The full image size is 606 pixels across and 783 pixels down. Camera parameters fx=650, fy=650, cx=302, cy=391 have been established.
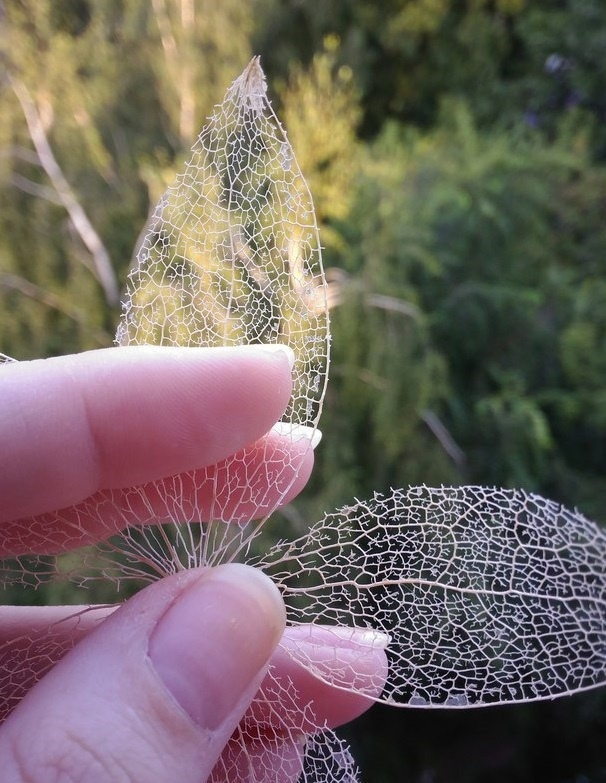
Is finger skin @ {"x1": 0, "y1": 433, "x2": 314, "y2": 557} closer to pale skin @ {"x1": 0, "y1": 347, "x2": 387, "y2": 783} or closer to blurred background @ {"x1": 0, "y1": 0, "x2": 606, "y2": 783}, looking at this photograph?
pale skin @ {"x1": 0, "y1": 347, "x2": 387, "y2": 783}

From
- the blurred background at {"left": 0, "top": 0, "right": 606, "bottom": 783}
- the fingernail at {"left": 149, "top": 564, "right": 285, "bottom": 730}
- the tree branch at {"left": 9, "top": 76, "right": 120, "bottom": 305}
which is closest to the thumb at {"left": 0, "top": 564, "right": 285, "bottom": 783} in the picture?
the fingernail at {"left": 149, "top": 564, "right": 285, "bottom": 730}

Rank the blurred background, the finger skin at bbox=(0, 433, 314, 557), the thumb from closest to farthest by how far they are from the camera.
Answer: the thumb
the finger skin at bbox=(0, 433, 314, 557)
the blurred background

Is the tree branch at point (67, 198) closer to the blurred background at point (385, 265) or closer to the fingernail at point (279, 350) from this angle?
the blurred background at point (385, 265)

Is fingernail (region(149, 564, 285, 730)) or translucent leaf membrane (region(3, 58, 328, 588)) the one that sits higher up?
translucent leaf membrane (region(3, 58, 328, 588))

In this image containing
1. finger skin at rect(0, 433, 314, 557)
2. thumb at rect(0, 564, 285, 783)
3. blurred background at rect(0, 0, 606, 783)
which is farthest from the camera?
blurred background at rect(0, 0, 606, 783)

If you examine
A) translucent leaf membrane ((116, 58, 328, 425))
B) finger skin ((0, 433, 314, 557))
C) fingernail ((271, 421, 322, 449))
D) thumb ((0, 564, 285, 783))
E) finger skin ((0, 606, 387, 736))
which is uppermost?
translucent leaf membrane ((116, 58, 328, 425))

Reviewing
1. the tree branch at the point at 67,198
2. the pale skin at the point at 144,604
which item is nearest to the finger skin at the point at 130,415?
the pale skin at the point at 144,604
